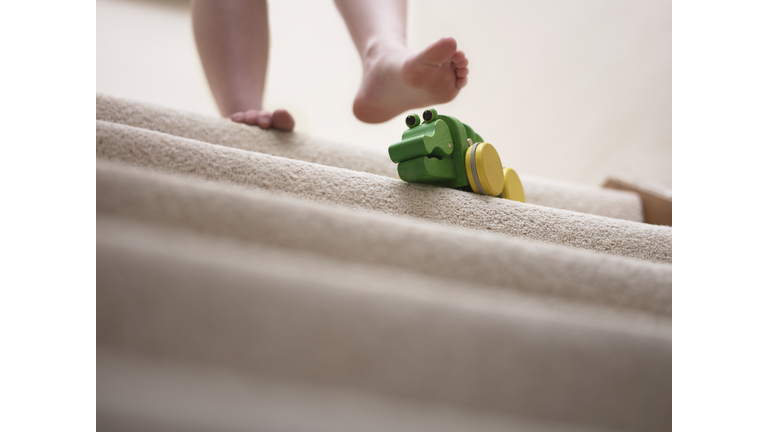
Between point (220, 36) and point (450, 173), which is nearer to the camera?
point (450, 173)

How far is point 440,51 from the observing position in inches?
19.3

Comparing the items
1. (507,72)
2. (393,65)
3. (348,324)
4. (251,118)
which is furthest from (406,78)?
(507,72)

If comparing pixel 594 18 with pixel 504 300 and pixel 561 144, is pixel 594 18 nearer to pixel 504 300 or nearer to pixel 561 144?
pixel 561 144

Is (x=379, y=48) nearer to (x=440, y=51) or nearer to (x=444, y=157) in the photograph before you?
(x=440, y=51)

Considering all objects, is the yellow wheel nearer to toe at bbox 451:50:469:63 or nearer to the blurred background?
toe at bbox 451:50:469:63

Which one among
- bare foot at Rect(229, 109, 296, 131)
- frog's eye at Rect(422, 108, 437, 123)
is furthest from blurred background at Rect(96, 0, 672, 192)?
frog's eye at Rect(422, 108, 437, 123)

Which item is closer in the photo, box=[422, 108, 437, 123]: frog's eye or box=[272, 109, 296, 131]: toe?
box=[422, 108, 437, 123]: frog's eye

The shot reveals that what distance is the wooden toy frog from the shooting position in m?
0.40

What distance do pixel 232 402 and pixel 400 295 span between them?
114 mm

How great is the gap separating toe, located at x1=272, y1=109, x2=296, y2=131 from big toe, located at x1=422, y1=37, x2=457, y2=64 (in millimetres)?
222

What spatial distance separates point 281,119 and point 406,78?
0.20 meters

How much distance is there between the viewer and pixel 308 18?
137cm

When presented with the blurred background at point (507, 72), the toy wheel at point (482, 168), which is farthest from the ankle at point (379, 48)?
the blurred background at point (507, 72)
